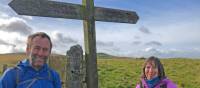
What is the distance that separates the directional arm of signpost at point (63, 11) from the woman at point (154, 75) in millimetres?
1036

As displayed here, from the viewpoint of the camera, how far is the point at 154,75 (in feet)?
23.0

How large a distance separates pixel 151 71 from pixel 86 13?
141 cm

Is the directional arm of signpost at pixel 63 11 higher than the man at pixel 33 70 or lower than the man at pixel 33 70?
higher

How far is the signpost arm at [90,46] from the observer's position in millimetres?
7020

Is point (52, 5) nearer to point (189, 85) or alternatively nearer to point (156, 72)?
point (156, 72)

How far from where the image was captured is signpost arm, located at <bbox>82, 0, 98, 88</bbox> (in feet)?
23.0

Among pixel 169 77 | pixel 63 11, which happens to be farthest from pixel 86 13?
pixel 169 77

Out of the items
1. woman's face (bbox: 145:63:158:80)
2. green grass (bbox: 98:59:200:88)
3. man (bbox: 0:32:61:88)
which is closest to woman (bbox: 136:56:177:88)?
woman's face (bbox: 145:63:158:80)

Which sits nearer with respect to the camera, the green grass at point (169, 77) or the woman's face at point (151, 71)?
the woman's face at point (151, 71)

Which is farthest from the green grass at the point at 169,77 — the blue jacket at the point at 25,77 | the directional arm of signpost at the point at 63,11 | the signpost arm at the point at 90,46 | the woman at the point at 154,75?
the blue jacket at the point at 25,77

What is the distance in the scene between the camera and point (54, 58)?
54.4 feet

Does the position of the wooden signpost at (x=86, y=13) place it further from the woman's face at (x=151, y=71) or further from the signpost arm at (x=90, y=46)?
the woman's face at (x=151, y=71)

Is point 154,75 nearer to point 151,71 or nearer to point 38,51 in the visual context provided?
point 151,71

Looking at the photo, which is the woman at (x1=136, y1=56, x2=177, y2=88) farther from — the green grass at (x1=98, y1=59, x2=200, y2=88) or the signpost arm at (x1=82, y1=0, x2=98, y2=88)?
the green grass at (x1=98, y1=59, x2=200, y2=88)
